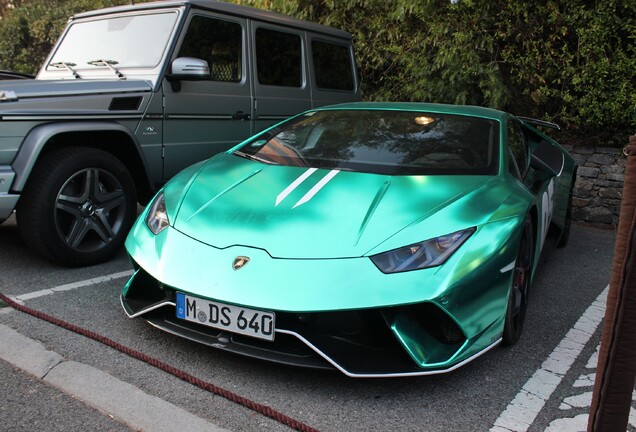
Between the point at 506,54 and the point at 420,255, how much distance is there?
17.3 ft

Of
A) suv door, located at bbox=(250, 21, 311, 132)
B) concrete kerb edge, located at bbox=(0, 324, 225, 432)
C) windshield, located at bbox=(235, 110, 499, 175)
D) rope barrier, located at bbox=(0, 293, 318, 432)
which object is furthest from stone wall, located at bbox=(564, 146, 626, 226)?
concrete kerb edge, located at bbox=(0, 324, 225, 432)

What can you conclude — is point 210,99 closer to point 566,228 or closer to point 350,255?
point 350,255

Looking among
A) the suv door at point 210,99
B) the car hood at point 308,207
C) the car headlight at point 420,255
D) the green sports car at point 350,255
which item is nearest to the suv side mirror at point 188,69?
the suv door at point 210,99

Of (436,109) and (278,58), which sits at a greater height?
(278,58)

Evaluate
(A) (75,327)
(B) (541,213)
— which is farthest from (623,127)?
(A) (75,327)

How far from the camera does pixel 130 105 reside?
430cm

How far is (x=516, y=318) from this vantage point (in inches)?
124

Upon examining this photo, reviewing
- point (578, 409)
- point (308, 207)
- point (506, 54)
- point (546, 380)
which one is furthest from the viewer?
point (506, 54)

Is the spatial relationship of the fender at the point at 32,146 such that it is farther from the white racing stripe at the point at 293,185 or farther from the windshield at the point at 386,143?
the white racing stripe at the point at 293,185

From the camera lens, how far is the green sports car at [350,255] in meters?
2.46

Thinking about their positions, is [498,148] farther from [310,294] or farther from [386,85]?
[386,85]

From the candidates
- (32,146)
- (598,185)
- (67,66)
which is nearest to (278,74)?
(67,66)

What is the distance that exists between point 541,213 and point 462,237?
48.5 inches

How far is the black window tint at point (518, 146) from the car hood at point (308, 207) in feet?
2.15
